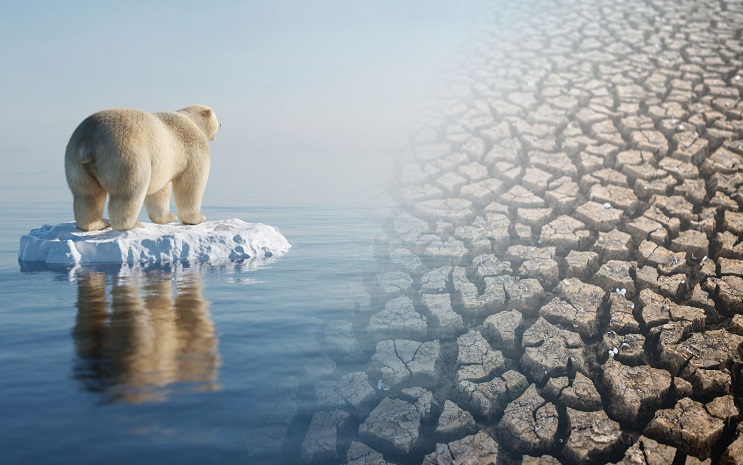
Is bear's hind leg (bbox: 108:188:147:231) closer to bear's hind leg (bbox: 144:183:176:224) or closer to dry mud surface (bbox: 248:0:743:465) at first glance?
bear's hind leg (bbox: 144:183:176:224)

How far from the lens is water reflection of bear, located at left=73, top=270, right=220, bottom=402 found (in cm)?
169

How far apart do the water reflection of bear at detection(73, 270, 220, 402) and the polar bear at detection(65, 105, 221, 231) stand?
549 millimetres

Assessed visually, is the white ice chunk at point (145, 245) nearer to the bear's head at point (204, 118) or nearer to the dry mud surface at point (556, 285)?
the bear's head at point (204, 118)

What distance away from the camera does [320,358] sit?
2037 millimetres

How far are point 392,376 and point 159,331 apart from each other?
2.86 feet

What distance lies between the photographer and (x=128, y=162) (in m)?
3.09

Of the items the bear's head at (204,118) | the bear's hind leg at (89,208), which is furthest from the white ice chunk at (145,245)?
the bear's head at (204,118)

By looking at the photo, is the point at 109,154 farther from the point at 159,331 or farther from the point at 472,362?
the point at 472,362

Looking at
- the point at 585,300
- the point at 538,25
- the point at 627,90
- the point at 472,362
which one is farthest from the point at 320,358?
the point at 538,25

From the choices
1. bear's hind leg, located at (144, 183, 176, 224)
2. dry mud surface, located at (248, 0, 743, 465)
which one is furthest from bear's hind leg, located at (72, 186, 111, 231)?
dry mud surface, located at (248, 0, 743, 465)

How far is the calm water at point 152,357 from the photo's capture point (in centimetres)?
142

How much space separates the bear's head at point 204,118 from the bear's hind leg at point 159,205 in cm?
44

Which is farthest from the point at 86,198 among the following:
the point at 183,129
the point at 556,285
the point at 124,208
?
the point at 556,285

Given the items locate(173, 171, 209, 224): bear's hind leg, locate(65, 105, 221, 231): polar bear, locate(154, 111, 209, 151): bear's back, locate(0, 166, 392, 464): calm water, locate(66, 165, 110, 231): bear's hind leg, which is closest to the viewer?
locate(0, 166, 392, 464): calm water
